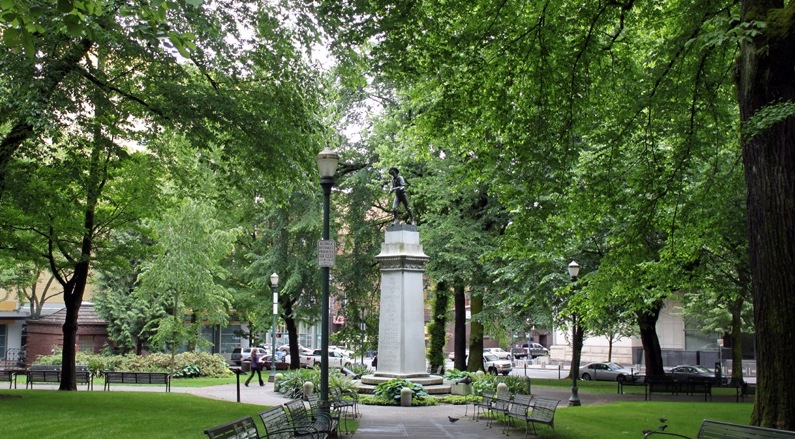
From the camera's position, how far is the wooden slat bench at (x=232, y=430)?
7777 mm

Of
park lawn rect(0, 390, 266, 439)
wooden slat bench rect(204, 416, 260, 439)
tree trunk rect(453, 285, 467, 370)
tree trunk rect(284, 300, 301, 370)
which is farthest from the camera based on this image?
tree trunk rect(284, 300, 301, 370)

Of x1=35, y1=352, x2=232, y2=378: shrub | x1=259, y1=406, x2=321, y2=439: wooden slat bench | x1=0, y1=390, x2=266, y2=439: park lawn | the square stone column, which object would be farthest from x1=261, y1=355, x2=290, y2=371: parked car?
x1=259, y1=406, x2=321, y2=439: wooden slat bench

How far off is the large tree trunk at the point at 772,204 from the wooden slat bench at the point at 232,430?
21.9ft

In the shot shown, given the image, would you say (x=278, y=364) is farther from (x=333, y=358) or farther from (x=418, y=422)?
(x=418, y=422)

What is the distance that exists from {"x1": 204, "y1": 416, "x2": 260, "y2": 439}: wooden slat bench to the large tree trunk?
6672 mm

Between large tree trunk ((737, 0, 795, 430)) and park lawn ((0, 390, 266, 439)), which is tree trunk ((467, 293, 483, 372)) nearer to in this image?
park lawn ((0, 390, 266, 439))

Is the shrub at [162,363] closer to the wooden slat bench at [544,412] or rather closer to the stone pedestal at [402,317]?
the stone pedestal at [402,317]

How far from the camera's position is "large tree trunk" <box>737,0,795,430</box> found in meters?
9.50

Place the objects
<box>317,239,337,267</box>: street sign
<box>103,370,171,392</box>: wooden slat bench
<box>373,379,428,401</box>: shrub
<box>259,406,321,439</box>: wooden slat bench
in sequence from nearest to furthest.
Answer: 1. <box>259,406,321,439</box>: wooden slat bench
2. <box>317,239,337,267</box>: street sign
3. <box>373,379,428,401</box>: shrub
4. <box>103,370,171,392</box>: wooden slat bench

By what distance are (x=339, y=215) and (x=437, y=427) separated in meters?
20.4

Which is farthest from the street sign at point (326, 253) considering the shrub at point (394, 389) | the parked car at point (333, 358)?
the parked car at point (333, 358)

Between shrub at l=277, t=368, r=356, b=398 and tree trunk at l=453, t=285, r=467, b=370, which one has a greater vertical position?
tree trunk at l=453, t=285, r=467, b=370

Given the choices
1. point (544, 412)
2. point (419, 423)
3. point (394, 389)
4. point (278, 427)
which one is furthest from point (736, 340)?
point (278, 427)

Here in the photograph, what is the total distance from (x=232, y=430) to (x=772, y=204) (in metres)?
7.56
